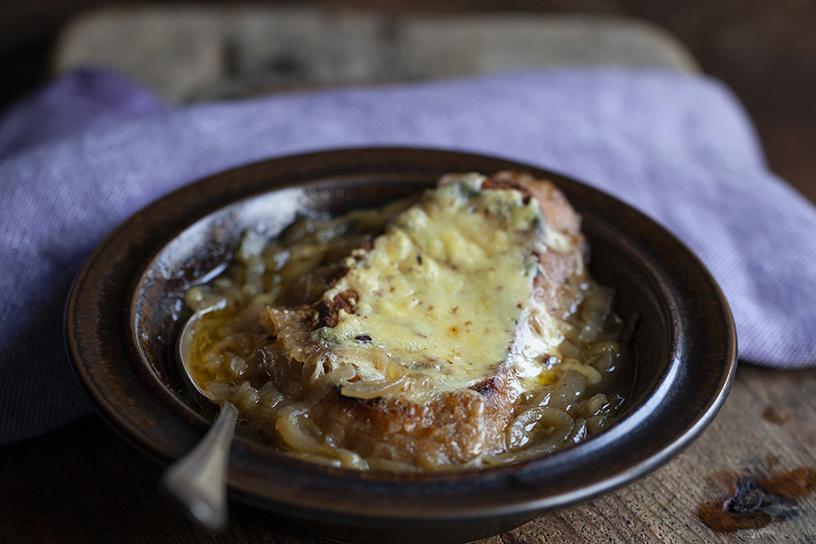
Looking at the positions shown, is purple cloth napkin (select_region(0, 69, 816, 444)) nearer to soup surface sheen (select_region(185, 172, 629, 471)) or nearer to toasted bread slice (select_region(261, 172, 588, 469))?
soup surface sheen (select_region(185, 172, 629, 471))

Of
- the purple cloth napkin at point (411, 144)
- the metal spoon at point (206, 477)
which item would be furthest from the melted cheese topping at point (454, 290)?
the purple cloth napkin at point (411, 144)

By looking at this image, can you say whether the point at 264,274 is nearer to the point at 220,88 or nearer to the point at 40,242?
the point at 40,242

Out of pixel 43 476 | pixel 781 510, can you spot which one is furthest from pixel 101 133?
pixel 781 510

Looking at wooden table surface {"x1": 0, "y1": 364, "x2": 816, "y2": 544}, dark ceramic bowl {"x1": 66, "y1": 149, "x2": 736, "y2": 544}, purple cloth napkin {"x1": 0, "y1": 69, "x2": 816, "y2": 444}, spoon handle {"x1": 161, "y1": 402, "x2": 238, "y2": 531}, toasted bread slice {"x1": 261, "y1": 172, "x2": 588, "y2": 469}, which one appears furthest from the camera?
purple cloth napkin {"x1": 0, "y1": 69, "x2": 816, "y2": 444}

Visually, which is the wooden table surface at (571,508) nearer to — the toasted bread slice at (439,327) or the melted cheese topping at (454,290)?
the toasted bread slice at (439,327)

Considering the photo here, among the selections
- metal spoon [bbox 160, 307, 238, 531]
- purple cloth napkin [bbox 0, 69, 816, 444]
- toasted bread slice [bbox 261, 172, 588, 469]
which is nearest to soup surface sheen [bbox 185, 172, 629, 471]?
toasted bread slice [bbox 261, 172, 588, 469]

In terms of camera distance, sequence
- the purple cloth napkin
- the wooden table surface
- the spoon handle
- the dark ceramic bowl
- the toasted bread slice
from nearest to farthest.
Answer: the spoon handle < the dark ceramic bowl < the toasted bread slice < the wooden table surface < the purple cloth napkin

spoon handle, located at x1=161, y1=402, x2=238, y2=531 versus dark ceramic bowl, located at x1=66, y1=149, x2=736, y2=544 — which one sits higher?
spoon handle, located at x1=161, y1=402, x2=238, y2=531
